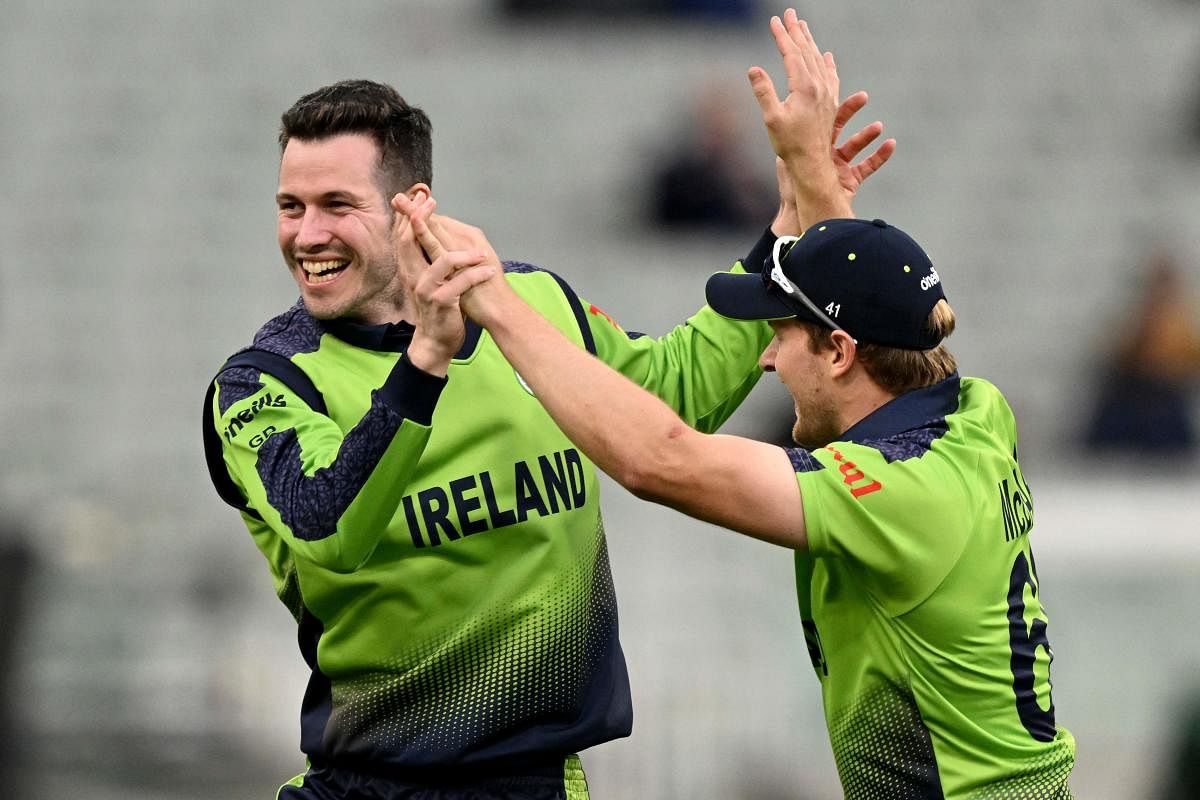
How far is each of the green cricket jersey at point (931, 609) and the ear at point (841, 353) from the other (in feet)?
0.42

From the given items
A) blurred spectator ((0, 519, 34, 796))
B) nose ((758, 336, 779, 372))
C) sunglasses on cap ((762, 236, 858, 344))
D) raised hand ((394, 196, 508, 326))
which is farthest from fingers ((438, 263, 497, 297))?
blurred spectator ((0, 519, 34, 796))

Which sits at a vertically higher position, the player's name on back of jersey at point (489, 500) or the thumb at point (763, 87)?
the thumb at point (763, 87)

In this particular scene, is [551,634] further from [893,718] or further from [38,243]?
[38,243]

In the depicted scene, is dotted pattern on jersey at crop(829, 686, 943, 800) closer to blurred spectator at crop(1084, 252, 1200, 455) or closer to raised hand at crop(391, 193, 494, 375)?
raised hand at crop(391, 193, 494, 375)

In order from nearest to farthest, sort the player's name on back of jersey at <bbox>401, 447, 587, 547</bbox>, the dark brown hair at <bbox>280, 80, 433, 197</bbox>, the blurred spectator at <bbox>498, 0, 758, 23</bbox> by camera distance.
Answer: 1. the player's name on back of jersey at <bbox>401, 447, 587, 547</bbox>
2. the dark brown hair at <bbox>280, 80, 433, 197</bbox>
3. the blurred spectator at <bbox>498, 0, 758, 23</bbox>

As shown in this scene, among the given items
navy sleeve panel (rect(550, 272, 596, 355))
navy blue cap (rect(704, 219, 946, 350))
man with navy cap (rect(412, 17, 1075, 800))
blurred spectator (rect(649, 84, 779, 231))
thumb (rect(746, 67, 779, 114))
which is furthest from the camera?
blurred spectator (rect(649, 84, 779, 231))

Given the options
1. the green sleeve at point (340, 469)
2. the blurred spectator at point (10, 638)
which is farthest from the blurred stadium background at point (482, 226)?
the green sleeve at point (340, 469)

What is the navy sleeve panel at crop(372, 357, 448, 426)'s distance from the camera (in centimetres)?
385

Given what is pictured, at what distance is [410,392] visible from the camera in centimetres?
386

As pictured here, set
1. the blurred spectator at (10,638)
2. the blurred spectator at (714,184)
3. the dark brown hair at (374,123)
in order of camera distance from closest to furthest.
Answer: the dark brown hair at (374,123) → the blurred spectator at (10,638) → the blurred spectator at (714,184)

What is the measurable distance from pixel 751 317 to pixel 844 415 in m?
0.34

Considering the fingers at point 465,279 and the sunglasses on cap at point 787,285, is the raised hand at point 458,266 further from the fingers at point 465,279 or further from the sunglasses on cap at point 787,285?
the sunglasses on cap at point 787,285

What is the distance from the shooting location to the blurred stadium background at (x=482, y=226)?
952cm

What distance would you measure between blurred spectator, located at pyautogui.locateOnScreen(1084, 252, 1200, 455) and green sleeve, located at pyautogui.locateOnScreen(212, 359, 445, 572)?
8.25 metres
